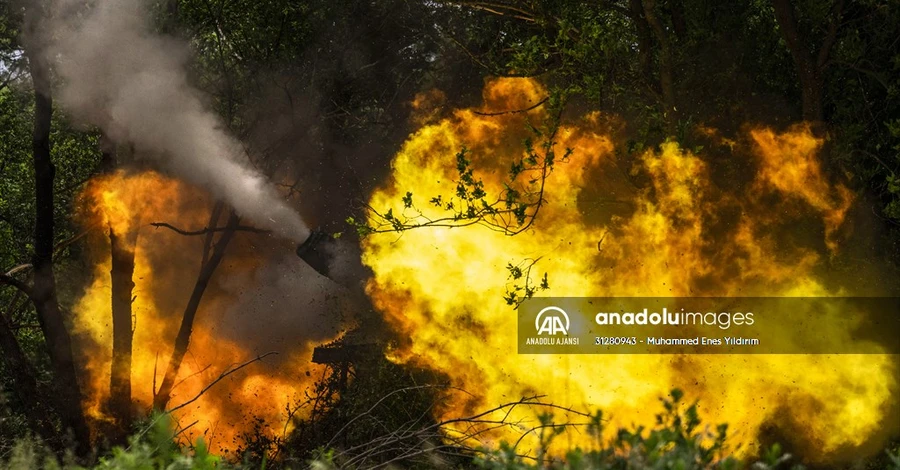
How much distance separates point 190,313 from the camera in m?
15.1

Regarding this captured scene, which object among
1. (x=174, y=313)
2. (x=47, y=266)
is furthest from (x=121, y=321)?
(x=47, y=266)

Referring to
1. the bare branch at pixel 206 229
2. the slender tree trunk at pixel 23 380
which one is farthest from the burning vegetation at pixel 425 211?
the bare branch at pixel 206 229

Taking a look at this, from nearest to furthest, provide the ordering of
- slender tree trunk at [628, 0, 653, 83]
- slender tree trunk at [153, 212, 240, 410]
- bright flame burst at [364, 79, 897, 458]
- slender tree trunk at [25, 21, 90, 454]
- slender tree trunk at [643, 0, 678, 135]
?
slender tree trunk at [643, 0, 678, 135]
slender tree trunk at [628, 0, 653, 83]
slender tree trunk at [25, 21, 90, 454]
bright flame burst at [364, 79, 897, 458]
slender tree trunk at [153, 212, 240, 410]

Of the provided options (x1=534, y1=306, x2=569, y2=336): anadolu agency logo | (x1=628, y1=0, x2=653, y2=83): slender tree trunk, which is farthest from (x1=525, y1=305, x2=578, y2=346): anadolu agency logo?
(x1=628, y1=0, x2=653, y2=83): slender tree trunk

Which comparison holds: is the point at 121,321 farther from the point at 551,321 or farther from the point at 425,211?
the point at 551,321

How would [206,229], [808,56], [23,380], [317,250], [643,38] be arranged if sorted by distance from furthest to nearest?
[206,229] → [317,250] → [643,38] → [808,56] → [23,380]

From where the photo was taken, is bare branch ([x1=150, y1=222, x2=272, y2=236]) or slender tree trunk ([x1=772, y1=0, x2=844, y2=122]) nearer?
slender tree trunk ([x1=772, y1=0, x2=844, y2=122])

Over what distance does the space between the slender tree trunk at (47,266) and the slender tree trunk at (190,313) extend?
251 cm

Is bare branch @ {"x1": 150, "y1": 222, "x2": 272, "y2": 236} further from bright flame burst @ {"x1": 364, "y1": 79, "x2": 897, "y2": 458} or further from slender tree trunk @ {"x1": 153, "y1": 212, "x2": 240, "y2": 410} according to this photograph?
bright flame burst @ {"x1": 364, "y1": 79, "x2": 897, "y2": 458}

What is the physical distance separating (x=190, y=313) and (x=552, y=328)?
621cm

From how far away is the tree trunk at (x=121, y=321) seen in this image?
14.2 metres

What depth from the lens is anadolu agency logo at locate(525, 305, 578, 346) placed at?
12.5m

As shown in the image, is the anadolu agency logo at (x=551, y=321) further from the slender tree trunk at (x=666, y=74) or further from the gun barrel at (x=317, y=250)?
the slender tree trunk at (x=666, y=74)

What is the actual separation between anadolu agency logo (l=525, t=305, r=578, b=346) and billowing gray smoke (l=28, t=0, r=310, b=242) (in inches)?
188
